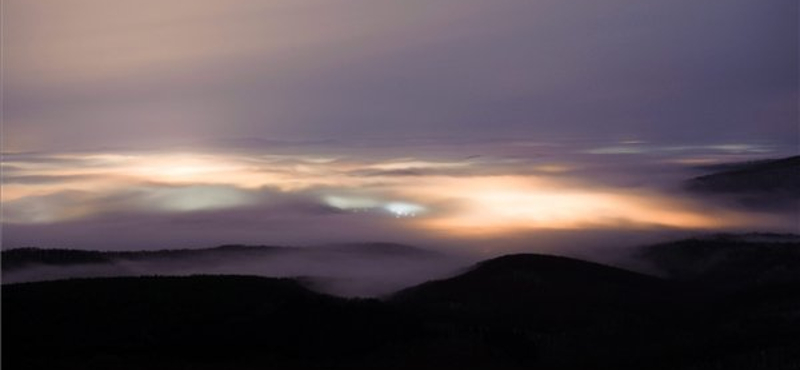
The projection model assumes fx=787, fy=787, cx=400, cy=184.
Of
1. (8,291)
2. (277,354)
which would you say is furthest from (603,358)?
(8,291)

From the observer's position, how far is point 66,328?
73.4ft

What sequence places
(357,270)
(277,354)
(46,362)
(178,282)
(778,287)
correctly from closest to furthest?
(46,362)
(277,354)
(178,282)
(778,287)
(357,270)

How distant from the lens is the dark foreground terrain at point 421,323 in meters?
21.4

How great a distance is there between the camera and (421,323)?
24094 mm

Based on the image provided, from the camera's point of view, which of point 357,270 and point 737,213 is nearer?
point 357,270

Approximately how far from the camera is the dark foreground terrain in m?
21.4

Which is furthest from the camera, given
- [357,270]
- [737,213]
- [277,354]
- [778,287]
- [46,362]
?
[737,213]

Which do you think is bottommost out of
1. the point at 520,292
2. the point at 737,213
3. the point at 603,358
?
the point at 603,358

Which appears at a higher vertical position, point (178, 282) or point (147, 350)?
point (178, 282)

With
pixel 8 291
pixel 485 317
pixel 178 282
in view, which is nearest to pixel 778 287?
pixel 485 317

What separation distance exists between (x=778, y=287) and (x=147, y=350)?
21.7m

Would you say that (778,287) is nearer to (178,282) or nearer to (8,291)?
(178,282)

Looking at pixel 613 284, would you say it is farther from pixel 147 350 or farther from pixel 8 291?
pixel 8 291

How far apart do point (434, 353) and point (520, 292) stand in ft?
20.7
